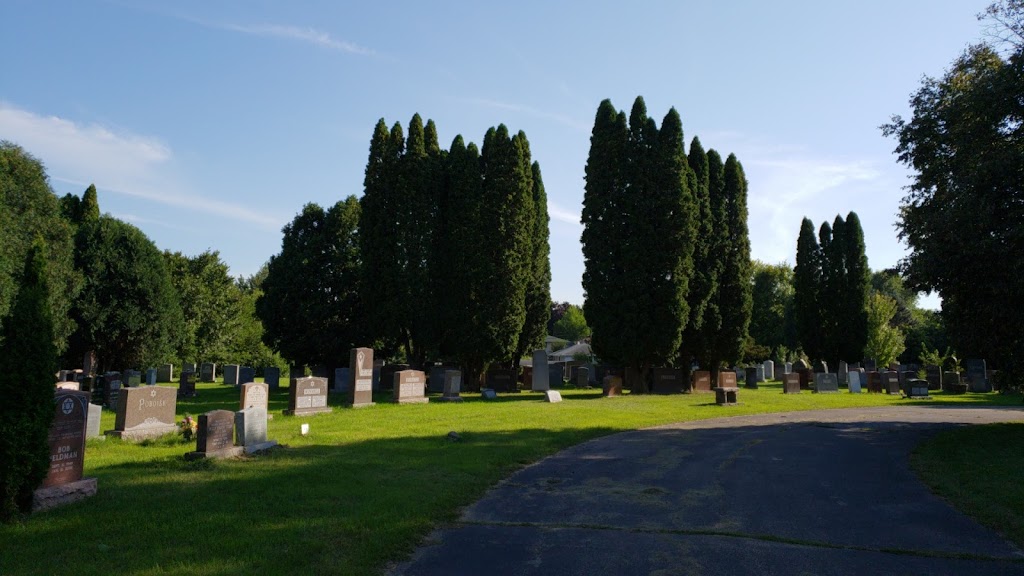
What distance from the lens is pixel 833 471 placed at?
34.0 feet

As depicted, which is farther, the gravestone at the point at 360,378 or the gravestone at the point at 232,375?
the gravestone at the point at 232,375

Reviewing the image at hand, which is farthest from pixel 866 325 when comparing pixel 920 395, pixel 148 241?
pixel 148 241

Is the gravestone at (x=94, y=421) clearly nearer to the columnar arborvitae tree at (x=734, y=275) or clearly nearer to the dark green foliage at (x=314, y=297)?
the dark green foliage at (x=314, y=297)

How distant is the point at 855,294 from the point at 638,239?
23.1 m

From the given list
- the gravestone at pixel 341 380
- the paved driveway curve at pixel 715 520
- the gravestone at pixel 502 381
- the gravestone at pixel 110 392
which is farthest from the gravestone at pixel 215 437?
the gravestone at pixel 502 381

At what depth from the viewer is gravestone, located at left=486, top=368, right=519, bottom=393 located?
94.1 feet

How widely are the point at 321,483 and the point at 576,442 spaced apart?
21.7ft

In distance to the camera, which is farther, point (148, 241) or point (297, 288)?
point (148, 241)

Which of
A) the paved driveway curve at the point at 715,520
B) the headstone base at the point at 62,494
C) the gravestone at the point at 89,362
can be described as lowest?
the paved driveway curve at the point at 715,520

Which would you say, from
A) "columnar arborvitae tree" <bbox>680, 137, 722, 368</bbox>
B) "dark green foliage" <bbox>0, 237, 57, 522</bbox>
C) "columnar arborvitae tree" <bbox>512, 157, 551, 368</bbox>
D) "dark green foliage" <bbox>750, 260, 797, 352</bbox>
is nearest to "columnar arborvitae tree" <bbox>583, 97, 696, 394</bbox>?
"columnar arborvitae tree" <bbox>680, 137, 722, 368</bbox>

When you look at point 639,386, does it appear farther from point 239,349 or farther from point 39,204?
point 239,349

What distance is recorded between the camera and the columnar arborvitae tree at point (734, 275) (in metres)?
31.9

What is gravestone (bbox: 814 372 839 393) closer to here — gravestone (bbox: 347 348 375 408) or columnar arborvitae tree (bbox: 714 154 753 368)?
columnar arborvitae tree (bbox: 714 154 753 368)

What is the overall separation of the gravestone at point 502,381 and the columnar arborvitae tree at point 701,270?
8.66 metres
